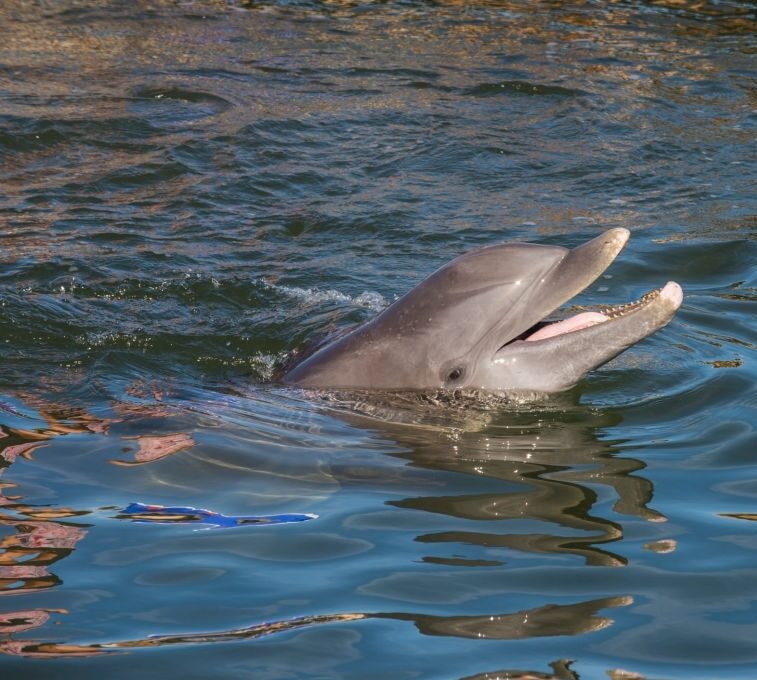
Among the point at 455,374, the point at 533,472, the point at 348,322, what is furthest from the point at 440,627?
the point at 348,322

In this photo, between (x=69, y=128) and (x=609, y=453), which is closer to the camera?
(x=609, y=453)

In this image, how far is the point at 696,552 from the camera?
197 inches

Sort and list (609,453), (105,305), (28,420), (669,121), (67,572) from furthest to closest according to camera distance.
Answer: (669,121) < (105,305) < (28,420) < (609,453) < (67,572)

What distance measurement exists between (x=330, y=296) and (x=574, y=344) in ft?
10.4

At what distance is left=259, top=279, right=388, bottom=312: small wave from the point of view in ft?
29.7

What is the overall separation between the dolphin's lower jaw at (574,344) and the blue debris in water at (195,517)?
5.01ft

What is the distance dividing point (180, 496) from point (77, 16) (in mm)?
13195

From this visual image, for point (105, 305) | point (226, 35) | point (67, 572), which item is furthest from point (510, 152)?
point (67, 572)

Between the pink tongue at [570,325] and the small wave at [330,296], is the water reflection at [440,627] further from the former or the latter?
the small wave at [330,296]

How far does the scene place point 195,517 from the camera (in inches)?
217

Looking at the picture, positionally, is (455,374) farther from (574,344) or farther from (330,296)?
(330,296)

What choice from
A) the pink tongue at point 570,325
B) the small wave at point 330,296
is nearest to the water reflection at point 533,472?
the pink tongue at point 570,325

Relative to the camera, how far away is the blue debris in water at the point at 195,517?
17.7 ft

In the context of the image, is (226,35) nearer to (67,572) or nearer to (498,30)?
(498,30)
